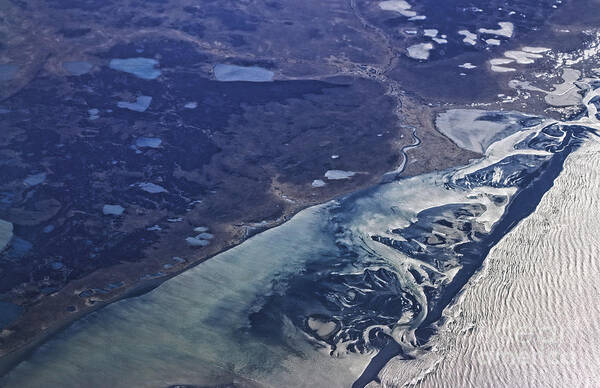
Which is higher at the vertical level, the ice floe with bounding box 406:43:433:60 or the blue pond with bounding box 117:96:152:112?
the ice floe with bounding box 406:43:433:60

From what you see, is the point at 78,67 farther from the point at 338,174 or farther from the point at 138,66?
the point at 338,174

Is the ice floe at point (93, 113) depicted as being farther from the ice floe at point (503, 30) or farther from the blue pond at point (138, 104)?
the ice floe at point (503, 30)

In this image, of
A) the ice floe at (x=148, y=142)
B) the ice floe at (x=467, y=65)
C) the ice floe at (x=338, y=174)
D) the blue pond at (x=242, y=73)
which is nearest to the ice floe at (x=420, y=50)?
the ice floe at (x=467, y=65)

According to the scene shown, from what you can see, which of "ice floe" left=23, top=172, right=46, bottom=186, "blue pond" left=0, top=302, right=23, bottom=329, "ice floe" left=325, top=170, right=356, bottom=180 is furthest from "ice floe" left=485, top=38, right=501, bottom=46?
"blue pond" left=0, top=302, right=23, bottom=329

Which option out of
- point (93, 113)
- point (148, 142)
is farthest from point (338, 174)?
point (93, 113)

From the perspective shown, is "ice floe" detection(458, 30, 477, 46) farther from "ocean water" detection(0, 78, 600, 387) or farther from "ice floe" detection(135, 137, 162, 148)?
"ice floe" detection(135, 137, 162, 148)
